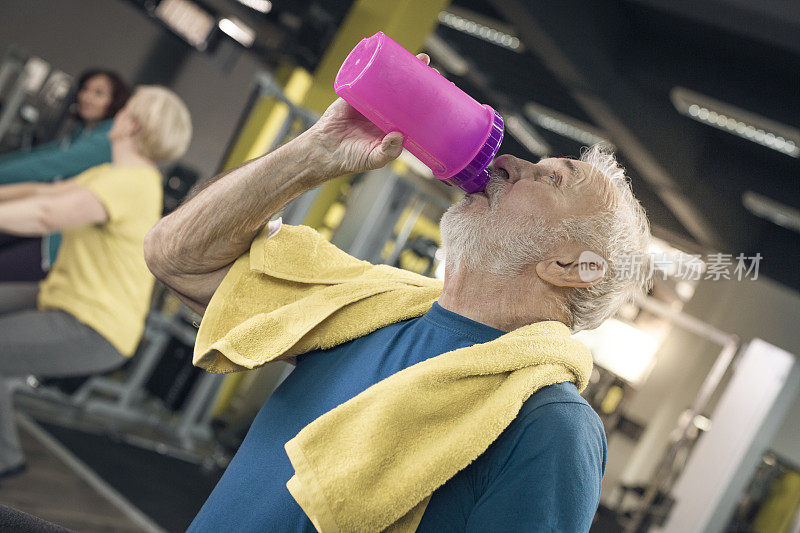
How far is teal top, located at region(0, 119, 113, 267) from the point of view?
Result: 7.95 feet

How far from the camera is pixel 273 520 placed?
0.96 meters

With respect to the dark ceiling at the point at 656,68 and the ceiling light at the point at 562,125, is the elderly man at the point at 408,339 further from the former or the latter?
the ceiling light at the point at 562,125

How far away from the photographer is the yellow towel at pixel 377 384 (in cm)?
86

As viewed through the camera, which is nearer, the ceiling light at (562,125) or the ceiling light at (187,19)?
the ceiling light at (187,19)

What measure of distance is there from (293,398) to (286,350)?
76 millimetres

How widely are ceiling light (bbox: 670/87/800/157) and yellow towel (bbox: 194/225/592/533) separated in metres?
4.87

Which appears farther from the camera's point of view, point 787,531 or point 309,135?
point 787,531

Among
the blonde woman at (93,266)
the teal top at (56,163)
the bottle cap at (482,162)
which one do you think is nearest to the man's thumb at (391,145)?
the bottle cap at (482,162)

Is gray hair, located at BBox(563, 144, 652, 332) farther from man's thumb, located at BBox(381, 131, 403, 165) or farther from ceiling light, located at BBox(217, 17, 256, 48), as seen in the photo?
ceiling light, located at BBox(217, 17, 256, 48)

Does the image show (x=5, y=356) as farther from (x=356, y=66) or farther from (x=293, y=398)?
(x=356, y=66)

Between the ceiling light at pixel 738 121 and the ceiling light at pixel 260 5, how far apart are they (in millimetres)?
3075

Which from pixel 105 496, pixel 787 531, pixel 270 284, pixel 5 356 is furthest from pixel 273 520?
pixel 787 531

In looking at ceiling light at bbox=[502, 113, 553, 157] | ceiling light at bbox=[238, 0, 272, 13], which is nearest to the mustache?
ceiling light at bbox=[238, 0, 272, 13]

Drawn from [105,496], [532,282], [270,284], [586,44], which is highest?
[586,44]
